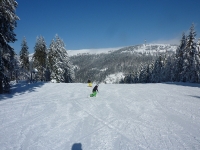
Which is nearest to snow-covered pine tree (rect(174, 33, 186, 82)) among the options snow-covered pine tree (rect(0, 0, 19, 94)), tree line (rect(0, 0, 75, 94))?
tree line (rect(0, 0, 75, 94))

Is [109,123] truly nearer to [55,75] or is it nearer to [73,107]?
[73,107]

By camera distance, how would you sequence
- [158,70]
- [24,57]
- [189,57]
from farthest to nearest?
[158,70], [24,57], [189,57]

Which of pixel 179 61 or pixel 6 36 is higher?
pixel 6 36

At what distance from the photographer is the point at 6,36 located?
16.0m

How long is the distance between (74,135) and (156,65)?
51150 mm

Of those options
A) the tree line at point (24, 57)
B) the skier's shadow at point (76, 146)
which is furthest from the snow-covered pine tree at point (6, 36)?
the skier's shadow at point (76, 146)

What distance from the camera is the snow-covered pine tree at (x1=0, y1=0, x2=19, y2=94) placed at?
591 inches

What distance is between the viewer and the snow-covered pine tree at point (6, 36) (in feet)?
49.3

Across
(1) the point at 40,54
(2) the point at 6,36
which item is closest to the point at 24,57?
(1) the point at 40,54

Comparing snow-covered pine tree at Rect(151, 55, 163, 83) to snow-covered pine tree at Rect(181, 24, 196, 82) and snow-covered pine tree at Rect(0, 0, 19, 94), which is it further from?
snow-covered pine tree at Rect(0, 0, 19, 94)

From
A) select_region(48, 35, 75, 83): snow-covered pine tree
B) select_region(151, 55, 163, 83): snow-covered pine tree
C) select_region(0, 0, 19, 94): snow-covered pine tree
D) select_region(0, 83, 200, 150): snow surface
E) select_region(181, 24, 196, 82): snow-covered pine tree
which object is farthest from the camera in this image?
select_region(151, 55, 163, 83): snow-covered pine tree

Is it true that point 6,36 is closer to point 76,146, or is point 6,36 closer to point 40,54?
point 76,146

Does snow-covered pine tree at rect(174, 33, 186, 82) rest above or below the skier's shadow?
above

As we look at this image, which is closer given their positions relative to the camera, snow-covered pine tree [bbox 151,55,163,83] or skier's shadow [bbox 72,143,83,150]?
skier's shadow [bbox 72,143,83,150]
